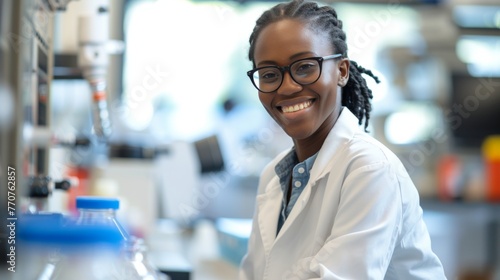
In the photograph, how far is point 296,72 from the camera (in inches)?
39.6

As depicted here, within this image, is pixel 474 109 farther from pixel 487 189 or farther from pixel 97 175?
pixel 97 175

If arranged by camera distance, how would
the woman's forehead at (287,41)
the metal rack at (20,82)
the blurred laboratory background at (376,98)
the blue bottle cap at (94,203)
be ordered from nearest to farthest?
the blue bottle cap at (94,203)
the metal rack at (20,82)
the woman's forehead at (287,41)
the blurred laboratory background at (376,98)

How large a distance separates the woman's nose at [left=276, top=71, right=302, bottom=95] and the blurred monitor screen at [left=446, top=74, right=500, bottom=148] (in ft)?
13.3

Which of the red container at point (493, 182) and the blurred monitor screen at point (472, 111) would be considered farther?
the blurred monitor screen at point (472, 111)

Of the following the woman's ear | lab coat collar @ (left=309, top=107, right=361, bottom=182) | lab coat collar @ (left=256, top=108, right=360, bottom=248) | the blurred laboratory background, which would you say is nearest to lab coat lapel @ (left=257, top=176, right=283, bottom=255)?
lab coat collar @ (left=256, top=108, right=360, bottom=248)

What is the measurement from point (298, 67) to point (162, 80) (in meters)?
3.40

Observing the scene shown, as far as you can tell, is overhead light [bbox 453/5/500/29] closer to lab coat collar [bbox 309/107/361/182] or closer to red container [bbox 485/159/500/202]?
red container [bbox 485/159/500/202]

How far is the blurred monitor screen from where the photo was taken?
4848 mm

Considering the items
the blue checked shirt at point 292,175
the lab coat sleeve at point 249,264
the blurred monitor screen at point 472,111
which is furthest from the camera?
the blurred monitor screen at point 472,111

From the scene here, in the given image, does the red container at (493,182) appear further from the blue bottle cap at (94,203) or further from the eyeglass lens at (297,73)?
the blue bottle cap at (94,203)

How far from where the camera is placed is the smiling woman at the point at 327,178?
93cm

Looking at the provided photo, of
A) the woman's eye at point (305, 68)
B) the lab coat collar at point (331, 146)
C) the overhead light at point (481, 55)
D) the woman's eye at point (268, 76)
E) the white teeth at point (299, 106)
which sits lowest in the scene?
the lab coat collar at point (331, 146)

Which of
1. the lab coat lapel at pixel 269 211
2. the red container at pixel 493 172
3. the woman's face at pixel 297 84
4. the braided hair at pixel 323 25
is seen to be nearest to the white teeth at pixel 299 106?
the woman's face at pixel 297 84

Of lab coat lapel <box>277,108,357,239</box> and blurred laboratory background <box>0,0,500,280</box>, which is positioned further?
blurred laboratory background <box>0,0,500,280</box>
